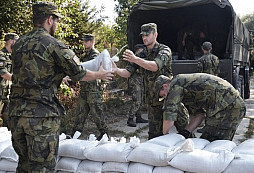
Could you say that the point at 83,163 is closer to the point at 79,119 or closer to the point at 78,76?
the point at 78,76

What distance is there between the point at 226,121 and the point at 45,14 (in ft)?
5.59

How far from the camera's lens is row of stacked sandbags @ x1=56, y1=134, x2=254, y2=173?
2.15 metres

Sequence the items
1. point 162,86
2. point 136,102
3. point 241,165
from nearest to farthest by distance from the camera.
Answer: point 241,165 < point 162,86 < point 136,102

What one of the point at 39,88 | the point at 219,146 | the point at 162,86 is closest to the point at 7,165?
the point at 39,88

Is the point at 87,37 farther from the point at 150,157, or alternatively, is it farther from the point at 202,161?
the point at 202,161

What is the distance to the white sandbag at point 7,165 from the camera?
260 centimetres

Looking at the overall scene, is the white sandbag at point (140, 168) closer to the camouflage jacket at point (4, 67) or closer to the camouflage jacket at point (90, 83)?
the camouflage jacket at point (90, 83)

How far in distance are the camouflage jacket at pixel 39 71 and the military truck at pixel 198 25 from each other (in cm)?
382

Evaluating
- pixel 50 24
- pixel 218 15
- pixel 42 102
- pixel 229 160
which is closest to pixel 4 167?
pixel 42 102

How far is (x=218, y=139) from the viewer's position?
110 inches

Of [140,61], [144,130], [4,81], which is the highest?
[140,61]

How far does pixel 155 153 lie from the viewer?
2.29 meters

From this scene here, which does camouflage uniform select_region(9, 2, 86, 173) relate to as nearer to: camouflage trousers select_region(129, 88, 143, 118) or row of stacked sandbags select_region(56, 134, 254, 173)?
row of stacked sandbags select_region(56, 134, 254, 173)

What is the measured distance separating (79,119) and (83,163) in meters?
2.03
